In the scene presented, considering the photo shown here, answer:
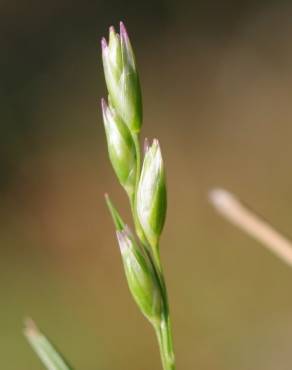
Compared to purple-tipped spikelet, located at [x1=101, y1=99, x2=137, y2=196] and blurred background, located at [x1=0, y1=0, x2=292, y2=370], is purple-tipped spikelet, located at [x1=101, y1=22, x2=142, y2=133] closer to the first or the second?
purple-tipped spikelet, located at [x1=101, y1=99, x2=137, y2=196]

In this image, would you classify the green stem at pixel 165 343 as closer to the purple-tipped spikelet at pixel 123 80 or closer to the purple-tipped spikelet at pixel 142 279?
the purple-tipped spikelet at pixel 142 279

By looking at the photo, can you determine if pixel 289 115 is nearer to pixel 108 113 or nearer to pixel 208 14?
pixel 208 14

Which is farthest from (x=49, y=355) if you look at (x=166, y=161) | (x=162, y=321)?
(x=166, y=161)

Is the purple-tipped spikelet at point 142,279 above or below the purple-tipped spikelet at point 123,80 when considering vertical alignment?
below

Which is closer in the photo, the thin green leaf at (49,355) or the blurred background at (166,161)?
the thin green leaf at (49,355)

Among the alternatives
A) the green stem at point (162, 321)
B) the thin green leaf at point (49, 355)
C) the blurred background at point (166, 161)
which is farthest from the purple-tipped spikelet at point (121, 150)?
the blurred background at point (166, 161)

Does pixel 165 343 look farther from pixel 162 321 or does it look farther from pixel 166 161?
pixel 166 161

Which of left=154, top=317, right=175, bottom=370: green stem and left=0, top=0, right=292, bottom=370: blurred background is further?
left=0, top=0, right=292, bottom=370: blurred background

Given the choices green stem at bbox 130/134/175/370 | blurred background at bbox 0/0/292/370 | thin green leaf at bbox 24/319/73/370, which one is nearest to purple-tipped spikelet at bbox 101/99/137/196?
green stem at bbox 130/134/175/370
